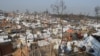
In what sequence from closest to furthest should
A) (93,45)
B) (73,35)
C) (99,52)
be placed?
1. (99,52)
2. (93,45)
3. (73,35)

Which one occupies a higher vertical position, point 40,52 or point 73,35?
point 40,52

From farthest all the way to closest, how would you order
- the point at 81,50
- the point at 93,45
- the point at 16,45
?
the point at 16,45, the point at 81,50, the point at 93,45

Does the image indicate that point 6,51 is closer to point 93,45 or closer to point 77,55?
point 77,55

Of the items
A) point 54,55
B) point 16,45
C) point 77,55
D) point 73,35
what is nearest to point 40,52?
point 54,55

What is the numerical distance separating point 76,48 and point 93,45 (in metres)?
2.16

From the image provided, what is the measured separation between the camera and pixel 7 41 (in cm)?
1448

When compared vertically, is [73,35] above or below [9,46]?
below

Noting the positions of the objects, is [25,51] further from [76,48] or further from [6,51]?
[76,48]

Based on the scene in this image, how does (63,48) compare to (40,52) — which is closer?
(40,52)

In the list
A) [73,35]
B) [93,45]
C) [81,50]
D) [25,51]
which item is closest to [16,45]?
[25,51]

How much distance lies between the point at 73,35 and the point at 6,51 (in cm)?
1112

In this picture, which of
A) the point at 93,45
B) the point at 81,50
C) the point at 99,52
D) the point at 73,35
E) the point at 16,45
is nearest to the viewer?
the point at 99,52

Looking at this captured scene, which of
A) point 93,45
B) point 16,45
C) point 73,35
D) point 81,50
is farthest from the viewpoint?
point 73,35

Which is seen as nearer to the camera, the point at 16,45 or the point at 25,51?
the point at 25,51
